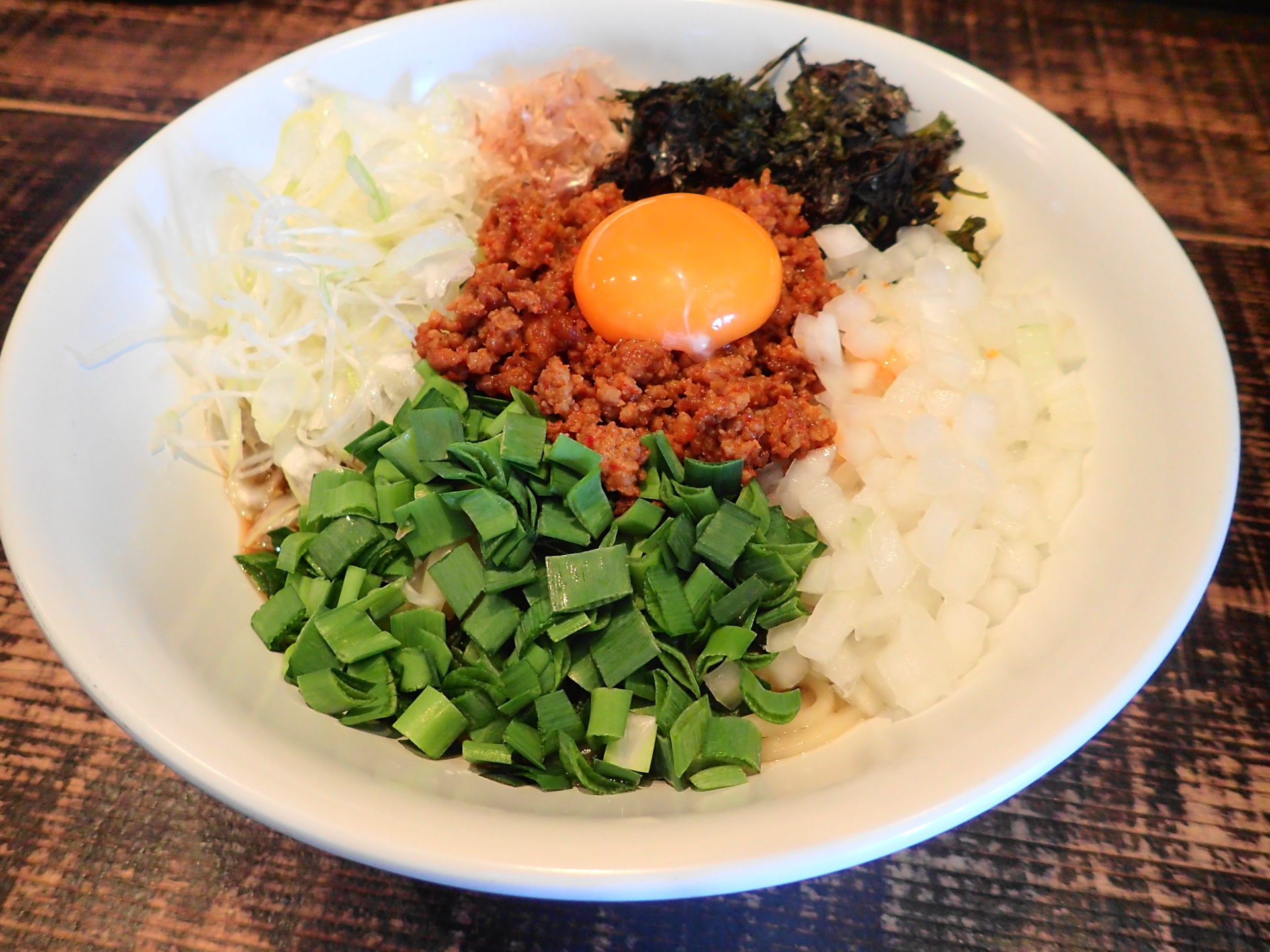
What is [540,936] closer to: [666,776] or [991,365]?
[666,776]

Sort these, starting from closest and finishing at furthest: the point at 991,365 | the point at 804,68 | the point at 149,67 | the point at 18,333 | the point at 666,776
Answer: the point at 666,776 < the point at 18,333 < the point at 991,365 < the point at 804,68 < the point at 149,67

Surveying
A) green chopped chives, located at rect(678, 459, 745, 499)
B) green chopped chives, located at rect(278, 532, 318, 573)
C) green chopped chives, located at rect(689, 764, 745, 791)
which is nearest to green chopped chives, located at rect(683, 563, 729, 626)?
green chopped chives, located at rect(678, 459, 745, 499)

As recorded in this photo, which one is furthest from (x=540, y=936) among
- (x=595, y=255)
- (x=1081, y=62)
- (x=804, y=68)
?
(x=1081, y=62)

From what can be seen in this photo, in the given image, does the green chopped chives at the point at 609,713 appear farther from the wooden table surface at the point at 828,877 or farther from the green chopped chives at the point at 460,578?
the wooden table surface at the point at 828,877

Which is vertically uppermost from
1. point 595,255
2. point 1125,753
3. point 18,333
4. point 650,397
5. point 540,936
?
point 18,333

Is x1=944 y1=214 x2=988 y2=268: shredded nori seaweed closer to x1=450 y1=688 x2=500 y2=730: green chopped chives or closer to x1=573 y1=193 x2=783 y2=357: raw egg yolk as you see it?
x1=573 y1=193 x2=783 y2=357: raw egg yolk

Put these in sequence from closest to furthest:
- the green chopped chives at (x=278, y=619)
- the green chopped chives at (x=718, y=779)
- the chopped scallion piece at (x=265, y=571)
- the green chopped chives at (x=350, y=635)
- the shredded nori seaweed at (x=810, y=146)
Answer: the green chopped chives at (x=718, y=779) → the green chopped chives at (x=350, y=635) → the green chopped chives at (x=278, y=619) → the chopped scallion piece at (x=265, y=571) → the shredded nori seaweed at (x=810, y=146)

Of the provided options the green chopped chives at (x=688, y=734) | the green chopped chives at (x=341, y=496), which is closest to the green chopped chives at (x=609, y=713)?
the green chopped chives at (x=688, y=734)
